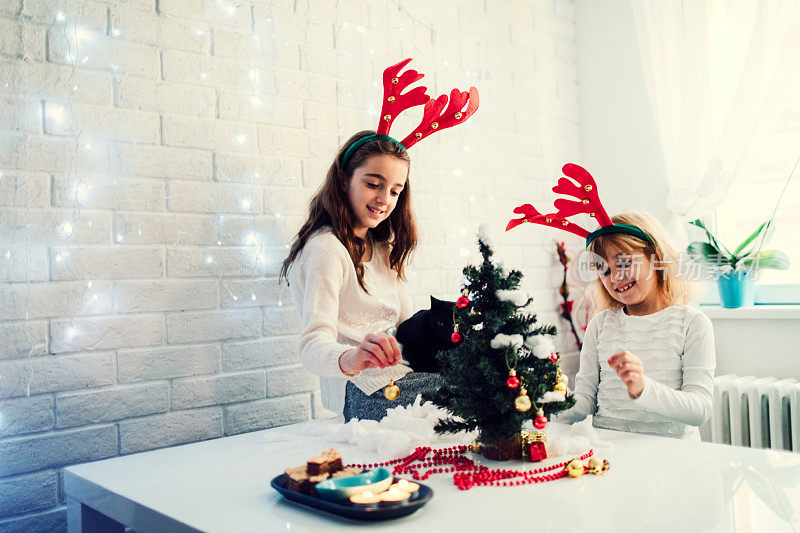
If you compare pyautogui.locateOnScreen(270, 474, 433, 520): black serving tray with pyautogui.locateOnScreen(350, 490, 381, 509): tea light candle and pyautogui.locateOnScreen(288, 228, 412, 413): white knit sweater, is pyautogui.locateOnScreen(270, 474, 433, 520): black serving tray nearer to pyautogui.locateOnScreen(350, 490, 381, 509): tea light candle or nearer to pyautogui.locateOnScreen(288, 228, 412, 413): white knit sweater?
pyautogui.locateOnScreen(350, 490, 381, 509): tea light candle

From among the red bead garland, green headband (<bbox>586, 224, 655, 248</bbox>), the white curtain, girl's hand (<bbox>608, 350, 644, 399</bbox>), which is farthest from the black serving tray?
the white curtain

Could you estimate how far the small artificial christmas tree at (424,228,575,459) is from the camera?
1012 mm

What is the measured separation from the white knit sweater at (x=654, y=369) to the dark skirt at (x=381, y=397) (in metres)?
0.31

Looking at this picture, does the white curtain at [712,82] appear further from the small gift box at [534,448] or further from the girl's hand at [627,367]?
the small gift box at [534,448]

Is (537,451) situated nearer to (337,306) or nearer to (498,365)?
(498,365)

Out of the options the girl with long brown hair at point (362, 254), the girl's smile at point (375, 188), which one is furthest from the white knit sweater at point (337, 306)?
the girl's smile at point (375, 188)

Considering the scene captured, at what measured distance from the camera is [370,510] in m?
0.78

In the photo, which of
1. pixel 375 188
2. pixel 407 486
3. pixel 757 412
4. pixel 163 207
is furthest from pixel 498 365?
pixel 757 412

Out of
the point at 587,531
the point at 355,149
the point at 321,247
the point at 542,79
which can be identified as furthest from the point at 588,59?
the point at 587,531

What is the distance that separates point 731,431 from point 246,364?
1.53 m

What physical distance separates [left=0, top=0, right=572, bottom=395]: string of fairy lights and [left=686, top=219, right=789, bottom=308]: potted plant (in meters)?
0.90

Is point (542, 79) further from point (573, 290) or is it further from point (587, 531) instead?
point (587, 531)

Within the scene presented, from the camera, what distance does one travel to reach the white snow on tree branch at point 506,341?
1004mm

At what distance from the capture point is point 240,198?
180 centimetres
